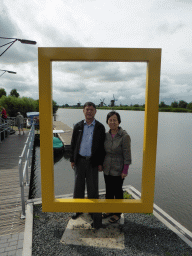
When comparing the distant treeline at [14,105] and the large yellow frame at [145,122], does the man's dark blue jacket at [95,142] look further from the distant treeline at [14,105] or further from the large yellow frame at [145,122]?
the distant treeline at [14,105]

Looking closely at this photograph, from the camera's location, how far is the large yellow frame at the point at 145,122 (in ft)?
8.71

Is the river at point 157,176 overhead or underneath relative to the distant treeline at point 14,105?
underneath

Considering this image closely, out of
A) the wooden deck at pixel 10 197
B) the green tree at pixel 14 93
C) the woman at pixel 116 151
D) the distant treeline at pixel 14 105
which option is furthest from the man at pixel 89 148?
the green tree at pixel 14 93

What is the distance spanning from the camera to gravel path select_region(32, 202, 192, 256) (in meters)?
2.55

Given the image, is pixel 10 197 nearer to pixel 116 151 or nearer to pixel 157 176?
pixel 116 151

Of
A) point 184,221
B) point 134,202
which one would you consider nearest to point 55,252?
point 134,202

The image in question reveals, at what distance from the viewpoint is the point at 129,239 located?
2814 millimetres

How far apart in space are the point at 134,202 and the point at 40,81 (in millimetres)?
2372

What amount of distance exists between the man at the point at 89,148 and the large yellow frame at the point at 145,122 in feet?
1.19

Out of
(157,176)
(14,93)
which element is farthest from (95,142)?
(14,93)

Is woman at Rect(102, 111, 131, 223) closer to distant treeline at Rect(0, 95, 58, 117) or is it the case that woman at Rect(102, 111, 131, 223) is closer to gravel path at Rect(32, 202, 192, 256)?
gravel path at Rect(32, 202, 192, 256)

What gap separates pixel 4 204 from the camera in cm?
389

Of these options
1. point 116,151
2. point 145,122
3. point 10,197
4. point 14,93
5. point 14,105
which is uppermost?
point 14,93

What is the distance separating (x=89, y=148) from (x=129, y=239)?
1.53 m
